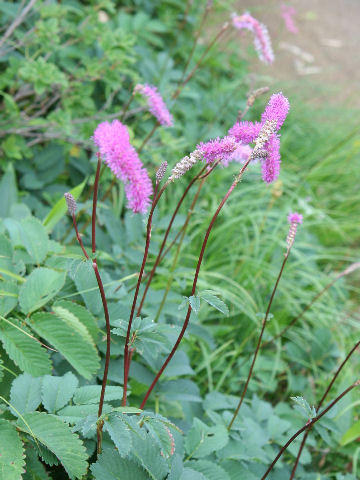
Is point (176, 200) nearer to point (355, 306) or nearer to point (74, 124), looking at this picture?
point (74, 124)

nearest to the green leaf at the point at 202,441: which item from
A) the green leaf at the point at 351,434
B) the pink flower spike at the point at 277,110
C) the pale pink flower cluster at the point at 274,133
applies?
the green leaf at the point at 351,434

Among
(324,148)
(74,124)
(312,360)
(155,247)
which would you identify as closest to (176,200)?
(74,124)

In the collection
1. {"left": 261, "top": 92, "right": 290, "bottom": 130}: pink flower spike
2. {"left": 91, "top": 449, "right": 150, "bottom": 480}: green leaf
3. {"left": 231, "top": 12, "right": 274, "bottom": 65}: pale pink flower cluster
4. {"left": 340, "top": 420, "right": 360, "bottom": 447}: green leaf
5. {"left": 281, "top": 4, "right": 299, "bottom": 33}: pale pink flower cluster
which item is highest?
{"left": 281, "top": 4, "right": 299, "bottom": 33}: pale pink flower cluster

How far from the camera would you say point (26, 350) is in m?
1.16

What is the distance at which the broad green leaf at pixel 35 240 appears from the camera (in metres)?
1.40

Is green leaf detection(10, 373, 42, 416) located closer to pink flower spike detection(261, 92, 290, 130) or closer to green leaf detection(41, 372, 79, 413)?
green leaf detection(41, 372, 79, 413)

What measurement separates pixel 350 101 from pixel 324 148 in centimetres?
102

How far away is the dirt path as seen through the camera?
12.7 feet

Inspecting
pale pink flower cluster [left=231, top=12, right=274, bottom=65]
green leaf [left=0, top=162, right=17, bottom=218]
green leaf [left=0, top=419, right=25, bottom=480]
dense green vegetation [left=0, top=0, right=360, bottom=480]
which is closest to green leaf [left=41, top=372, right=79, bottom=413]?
dense green vegetation [left=0, top=0, right=360, bottom=480]

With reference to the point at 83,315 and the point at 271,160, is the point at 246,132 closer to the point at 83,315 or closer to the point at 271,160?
the point at 271,160

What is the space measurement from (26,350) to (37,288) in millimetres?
153

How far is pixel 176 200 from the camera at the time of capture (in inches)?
99.3

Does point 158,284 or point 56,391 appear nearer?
point 56,391

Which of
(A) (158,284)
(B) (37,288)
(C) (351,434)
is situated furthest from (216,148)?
(C) (351,434)
